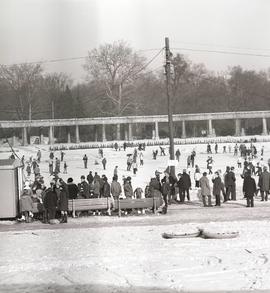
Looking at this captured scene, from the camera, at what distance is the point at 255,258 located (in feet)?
38.7

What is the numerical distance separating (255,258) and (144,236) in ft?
12.5

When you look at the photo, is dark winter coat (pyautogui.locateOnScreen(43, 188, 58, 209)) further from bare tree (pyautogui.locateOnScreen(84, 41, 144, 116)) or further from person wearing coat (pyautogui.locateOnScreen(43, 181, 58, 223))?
bare tree (pyautogui.locateOnScreen(84, 41, 144, 116))

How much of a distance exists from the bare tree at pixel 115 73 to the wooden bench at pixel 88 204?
58.4m

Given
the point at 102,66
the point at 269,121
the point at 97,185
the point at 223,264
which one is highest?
the point at 102,66

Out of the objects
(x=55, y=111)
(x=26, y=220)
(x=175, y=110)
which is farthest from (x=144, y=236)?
(x=175, y=110)

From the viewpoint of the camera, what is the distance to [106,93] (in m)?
80.8

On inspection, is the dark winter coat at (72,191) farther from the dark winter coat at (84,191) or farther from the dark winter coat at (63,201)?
the dark winter coat at (63,201)

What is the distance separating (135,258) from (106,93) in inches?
2728

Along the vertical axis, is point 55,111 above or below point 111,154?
above

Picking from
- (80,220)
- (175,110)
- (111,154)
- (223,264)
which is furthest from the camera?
(175,110)

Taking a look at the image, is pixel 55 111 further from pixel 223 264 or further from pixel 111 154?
pixel 223 264

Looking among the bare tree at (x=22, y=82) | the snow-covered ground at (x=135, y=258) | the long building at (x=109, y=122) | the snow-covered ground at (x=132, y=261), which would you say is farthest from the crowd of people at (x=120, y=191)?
the bare tree at (x=22, y=82)

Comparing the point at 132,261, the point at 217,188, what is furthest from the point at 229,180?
the point at 132,261

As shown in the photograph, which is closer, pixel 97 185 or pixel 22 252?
pixel 22 252
